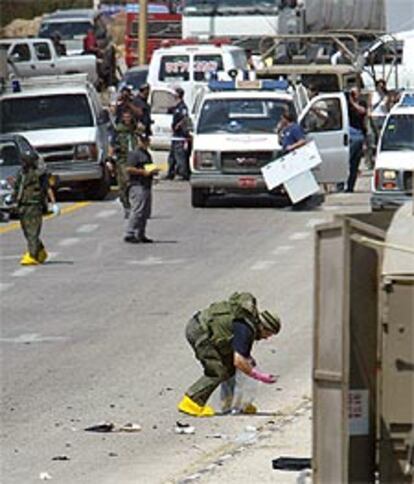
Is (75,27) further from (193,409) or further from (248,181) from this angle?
(193,409)

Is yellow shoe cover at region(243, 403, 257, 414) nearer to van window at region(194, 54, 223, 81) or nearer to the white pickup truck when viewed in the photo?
van window at region(194, 54, 223, 81)

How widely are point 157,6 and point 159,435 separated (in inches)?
1953

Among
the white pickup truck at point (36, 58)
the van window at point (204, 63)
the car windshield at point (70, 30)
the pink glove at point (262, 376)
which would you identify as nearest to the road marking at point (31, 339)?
the pink glove at point (262, 376)

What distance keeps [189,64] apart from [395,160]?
14.9 m

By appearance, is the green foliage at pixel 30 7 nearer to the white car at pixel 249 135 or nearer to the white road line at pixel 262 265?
the white car at pixel 249 135

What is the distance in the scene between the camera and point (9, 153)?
2988 cm

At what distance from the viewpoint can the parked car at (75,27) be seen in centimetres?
5459

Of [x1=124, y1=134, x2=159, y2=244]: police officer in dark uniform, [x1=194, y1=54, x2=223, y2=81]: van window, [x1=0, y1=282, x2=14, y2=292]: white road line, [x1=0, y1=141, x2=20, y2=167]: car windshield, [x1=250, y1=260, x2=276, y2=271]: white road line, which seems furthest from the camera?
[x1=194, y1=54, x2=223, y2=81]: van window

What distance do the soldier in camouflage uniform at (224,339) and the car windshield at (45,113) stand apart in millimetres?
18719

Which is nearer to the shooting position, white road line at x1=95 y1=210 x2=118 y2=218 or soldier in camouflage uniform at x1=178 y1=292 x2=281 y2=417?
soldier in camouflage uniform at x1=178 y1=292 x2=281 y2=417

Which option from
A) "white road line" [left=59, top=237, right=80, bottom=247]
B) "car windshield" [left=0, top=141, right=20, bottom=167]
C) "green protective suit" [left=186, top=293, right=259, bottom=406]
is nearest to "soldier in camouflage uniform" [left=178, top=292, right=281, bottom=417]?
"green protective suit" [left=186, top=293, right=259, bottom=406]

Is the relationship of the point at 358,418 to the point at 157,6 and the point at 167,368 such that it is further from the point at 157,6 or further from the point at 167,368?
the point at 157,6

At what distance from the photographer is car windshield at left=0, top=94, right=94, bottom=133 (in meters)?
32.3

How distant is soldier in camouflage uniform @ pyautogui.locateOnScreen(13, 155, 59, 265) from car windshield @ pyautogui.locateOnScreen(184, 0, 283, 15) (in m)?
22.9
